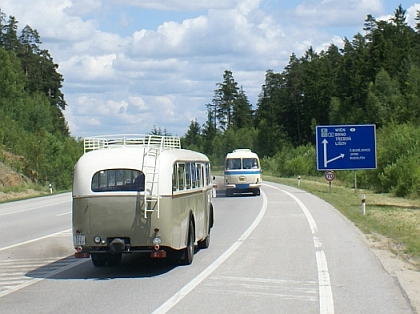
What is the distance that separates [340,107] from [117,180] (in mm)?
98210

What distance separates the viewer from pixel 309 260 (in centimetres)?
1500

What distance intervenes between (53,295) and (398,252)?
8101 millimetres

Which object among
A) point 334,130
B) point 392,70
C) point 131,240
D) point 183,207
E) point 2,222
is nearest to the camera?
point 131,240

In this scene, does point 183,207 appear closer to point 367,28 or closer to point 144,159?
point 144,159

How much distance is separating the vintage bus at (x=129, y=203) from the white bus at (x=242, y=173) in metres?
26.1

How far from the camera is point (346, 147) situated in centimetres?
4138

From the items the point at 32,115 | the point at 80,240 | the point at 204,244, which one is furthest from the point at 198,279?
the point at 32,115

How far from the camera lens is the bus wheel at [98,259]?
47.1 ft

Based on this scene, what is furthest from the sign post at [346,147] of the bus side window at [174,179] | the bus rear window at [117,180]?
the bus rear window at [117,180]

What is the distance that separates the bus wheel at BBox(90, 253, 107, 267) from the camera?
14.4 meters

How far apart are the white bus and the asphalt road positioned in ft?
59.6

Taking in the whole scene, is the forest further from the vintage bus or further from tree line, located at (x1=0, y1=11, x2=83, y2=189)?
the vintage bus

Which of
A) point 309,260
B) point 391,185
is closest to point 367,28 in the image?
point 391,185

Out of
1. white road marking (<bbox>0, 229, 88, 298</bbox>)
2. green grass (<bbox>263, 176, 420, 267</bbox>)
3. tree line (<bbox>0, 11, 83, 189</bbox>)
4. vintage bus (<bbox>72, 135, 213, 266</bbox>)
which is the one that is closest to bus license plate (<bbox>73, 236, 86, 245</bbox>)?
vintage bus (<bbox>72, 135, 213, 266</bbox>)
